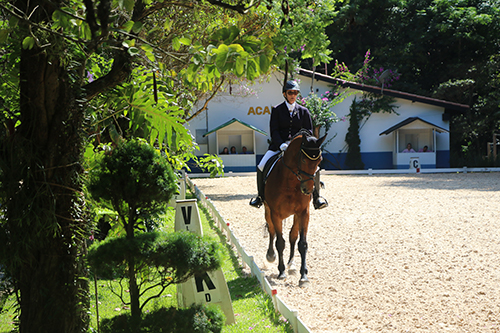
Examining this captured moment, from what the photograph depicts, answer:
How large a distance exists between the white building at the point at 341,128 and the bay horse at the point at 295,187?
2252cm

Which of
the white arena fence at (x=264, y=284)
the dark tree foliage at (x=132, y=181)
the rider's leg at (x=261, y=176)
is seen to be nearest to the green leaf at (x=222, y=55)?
the dark tree foliage at (x=132, y=181)

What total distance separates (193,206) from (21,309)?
2175 mm

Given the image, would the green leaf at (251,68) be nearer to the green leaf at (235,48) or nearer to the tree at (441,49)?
the green leaf at (235,48)

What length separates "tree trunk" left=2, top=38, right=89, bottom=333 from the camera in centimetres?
332

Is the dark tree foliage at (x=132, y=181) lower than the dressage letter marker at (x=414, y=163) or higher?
higher

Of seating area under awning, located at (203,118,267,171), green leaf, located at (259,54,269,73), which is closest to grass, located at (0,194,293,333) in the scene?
green leaf, located at (259,54,269,73)

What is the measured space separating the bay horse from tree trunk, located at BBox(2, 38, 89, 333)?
11.8 feet

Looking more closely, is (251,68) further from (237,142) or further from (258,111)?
(237,142)

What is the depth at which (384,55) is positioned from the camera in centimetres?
3516

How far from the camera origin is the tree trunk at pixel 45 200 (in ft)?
10.9

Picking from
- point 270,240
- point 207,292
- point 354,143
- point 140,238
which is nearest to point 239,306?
point 207,292

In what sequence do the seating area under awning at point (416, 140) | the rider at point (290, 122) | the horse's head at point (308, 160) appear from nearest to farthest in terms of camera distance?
the horse's head at point (308, 160)
the rider at point (290, 122)
the seating area under awning at point (416, 140)

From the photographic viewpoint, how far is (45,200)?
3.34 m

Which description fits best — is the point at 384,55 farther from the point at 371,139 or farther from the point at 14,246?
the point at 14,246
